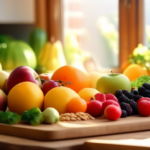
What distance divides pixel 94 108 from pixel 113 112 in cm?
6

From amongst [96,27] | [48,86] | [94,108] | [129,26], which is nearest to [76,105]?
[94,108]

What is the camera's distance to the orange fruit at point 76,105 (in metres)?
0.87

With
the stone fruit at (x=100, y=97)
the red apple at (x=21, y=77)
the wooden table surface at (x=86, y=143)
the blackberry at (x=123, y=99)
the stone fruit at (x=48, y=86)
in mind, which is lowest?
the wooden table surface at (x=86, y=143)

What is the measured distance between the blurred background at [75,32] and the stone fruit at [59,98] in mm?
1386

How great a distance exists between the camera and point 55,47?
2486 mm

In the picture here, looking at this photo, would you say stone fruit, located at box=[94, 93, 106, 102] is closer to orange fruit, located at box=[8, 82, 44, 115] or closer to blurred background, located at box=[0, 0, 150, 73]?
orange fruit, located at box=[8, 82, 44, 115]

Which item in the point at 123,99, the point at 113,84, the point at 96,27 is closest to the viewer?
the point at 123,99

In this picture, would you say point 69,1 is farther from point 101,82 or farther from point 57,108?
point 57,108

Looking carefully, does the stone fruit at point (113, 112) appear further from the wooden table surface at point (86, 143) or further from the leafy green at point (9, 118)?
the leafy green at point (9, 118)

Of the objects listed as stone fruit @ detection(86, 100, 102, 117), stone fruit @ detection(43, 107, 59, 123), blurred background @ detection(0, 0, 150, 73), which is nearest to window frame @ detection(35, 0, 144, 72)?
blurred background @ detection(0, 0, 150, 73)

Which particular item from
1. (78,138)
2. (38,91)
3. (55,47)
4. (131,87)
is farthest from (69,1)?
(78,138)

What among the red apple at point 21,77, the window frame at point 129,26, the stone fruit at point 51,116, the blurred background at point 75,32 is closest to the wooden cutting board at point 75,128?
the stone fruit at point 51,116

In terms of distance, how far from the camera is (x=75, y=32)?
109 inches

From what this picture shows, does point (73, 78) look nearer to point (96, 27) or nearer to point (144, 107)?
point (144, 107)
